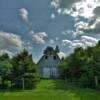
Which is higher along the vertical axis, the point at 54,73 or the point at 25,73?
the point at 54,73

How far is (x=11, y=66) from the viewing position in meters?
24.9

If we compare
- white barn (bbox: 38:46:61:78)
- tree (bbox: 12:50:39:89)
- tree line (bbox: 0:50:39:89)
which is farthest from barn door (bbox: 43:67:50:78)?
tree (bbox: 12:50:39:89)

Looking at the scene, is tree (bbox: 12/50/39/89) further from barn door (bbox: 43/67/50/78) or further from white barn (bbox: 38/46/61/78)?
white barn (bbox: 38/46/61/78)

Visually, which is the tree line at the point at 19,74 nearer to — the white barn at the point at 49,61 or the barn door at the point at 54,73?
the barn door at the point at 54,73

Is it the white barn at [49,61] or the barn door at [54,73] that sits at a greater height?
the white barn at [49,61]

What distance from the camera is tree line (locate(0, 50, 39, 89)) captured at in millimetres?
23922

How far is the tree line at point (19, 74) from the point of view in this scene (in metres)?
23.9

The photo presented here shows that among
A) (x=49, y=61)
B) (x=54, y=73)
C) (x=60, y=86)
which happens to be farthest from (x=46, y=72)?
(x=60, y=86)

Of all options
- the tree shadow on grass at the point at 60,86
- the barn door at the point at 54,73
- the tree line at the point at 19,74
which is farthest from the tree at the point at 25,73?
the barn door at the point at 54,73

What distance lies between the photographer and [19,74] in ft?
79.4

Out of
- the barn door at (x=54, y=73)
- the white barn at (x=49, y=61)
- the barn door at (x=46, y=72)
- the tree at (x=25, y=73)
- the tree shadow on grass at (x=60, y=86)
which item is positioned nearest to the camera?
the tree shadow on grass at (x=60, y=86)

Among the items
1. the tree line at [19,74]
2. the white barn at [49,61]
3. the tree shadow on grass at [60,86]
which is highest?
the white barn at [49,61]

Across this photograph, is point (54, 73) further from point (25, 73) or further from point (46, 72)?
point (25, 73)

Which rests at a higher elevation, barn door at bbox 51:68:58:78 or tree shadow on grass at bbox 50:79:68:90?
barn door at bbox 51:68:58:78
